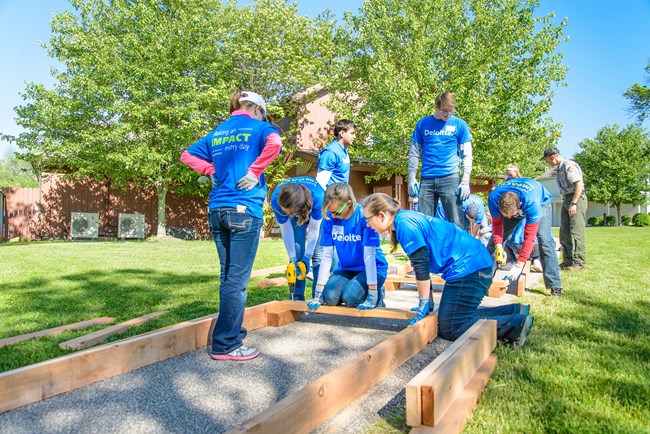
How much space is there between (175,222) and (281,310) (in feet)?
61.9

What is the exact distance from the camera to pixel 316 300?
4070 mm

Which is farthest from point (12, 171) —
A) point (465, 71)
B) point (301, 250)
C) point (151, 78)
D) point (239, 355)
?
point (239, 355)

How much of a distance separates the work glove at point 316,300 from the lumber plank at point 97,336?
1492 millimetres

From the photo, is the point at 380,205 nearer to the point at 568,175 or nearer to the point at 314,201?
the point at 314,201

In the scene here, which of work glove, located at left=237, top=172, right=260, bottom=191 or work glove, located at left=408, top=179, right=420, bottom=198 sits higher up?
work glove, located at left=408, top=179, right=420, bottom=198

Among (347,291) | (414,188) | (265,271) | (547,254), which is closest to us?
(347,291)

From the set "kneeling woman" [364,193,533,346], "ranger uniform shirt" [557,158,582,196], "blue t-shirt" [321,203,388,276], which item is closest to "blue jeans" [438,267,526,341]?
"kneeling woman" [364,193,533,346]

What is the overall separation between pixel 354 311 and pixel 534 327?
1.46 metres

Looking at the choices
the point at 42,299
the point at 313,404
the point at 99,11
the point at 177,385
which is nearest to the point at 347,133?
the point at 177,385

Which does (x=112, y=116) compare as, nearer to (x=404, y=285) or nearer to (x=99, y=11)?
(x=99, y=11)

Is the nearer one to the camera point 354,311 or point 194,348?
point 194,348

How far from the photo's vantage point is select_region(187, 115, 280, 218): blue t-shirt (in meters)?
3.04

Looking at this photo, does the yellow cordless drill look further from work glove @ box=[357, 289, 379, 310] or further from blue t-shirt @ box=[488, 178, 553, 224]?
blue t-shirt @ box=[488, 178, 553, 224]

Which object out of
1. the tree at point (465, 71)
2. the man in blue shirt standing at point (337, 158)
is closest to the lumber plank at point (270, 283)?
the man in blue shirt standing at point (337, 158)
